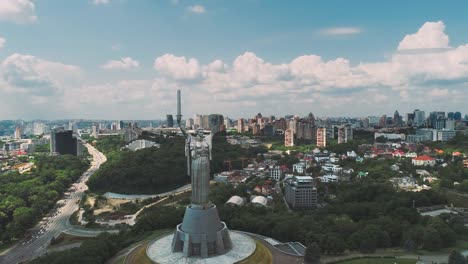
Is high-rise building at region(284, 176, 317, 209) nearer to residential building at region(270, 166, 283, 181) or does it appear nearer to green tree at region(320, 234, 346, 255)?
residential building at region(270, 166, 283, 181)

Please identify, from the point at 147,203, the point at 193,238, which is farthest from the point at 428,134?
the point at 193,238

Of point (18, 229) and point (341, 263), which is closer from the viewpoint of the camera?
point (341, 263)

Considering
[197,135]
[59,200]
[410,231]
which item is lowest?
[59,200]

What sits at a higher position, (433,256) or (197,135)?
(197,135)

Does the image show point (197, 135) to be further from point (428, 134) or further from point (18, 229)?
point (428, 134)

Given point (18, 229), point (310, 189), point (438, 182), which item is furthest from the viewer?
point (438, 182)

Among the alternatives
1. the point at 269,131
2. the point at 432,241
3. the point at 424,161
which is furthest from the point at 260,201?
the point at 269,131

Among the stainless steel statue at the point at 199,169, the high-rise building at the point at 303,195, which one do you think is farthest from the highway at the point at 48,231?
the high-rise building at the point at 303,195
